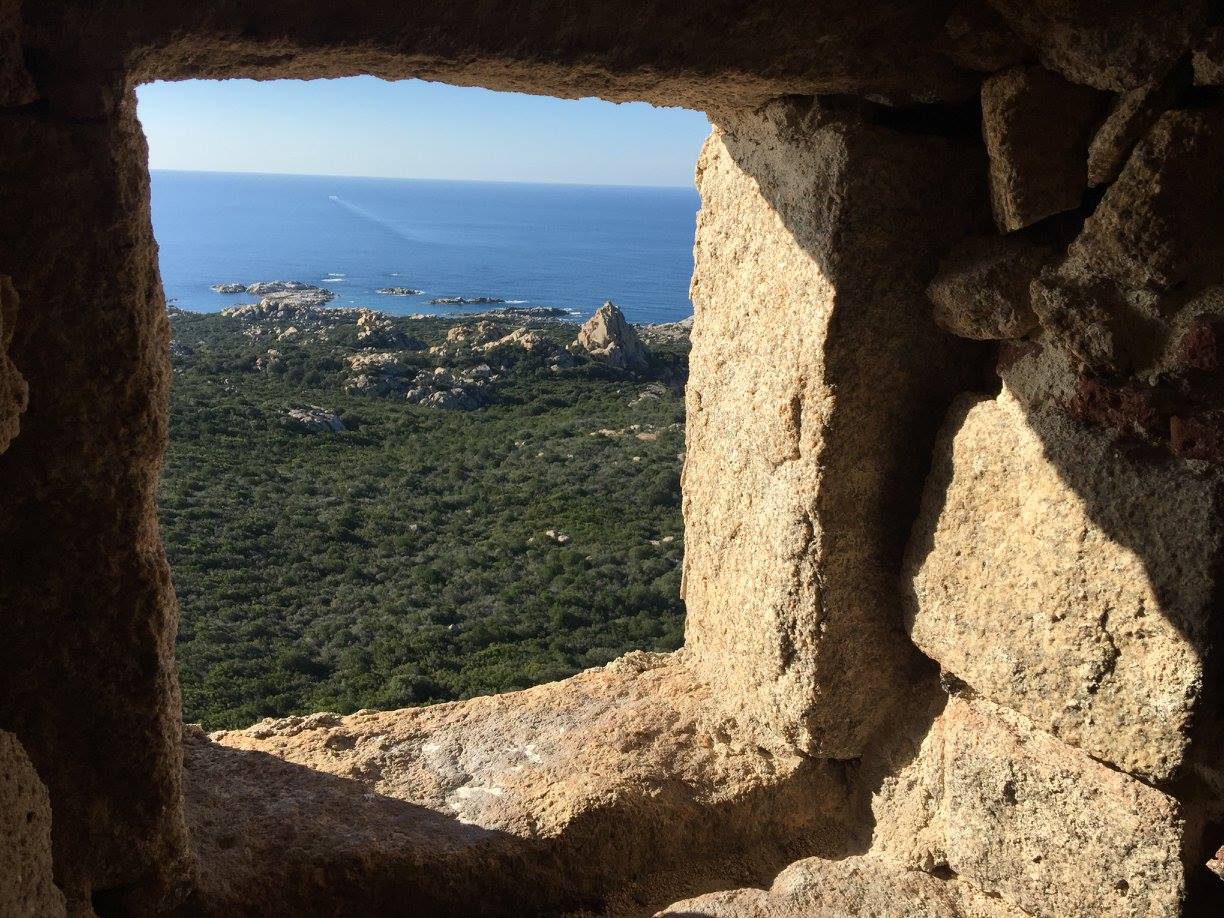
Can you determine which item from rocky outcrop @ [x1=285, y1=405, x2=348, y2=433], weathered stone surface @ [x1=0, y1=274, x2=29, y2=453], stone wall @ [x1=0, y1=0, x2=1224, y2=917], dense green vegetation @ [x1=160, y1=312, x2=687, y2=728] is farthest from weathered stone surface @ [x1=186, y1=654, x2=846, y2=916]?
rocky outcrop @ [x1=285, y1=405, x2=348, y2=433]

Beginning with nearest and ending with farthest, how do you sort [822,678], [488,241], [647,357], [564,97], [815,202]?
[564,97] → [815,202] → [822,678] → [647,357] → [488,241]

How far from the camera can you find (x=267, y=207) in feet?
353

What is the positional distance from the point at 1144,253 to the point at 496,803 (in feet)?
6.98

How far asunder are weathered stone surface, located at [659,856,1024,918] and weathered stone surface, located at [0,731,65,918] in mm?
1446

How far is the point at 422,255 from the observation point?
215 ft

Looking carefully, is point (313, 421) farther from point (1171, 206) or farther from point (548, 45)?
point (1171, 206)

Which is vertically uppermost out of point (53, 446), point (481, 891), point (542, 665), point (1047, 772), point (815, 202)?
point (815, 202)

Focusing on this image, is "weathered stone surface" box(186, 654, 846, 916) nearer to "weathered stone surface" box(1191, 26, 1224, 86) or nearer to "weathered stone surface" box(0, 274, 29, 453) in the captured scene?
→ "weathered stone surface" box(0, 274, 29, 453)

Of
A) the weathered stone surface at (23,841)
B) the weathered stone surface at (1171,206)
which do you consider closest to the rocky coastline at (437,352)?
the weathered stone surface at (23,841)

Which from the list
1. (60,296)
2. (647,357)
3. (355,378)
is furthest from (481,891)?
(647,357)

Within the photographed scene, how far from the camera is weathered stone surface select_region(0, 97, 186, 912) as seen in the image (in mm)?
1969

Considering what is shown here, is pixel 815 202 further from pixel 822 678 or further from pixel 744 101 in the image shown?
pixel 822 678

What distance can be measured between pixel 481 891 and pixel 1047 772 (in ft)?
4.73

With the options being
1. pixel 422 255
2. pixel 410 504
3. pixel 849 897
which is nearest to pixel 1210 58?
pixel 849 897
